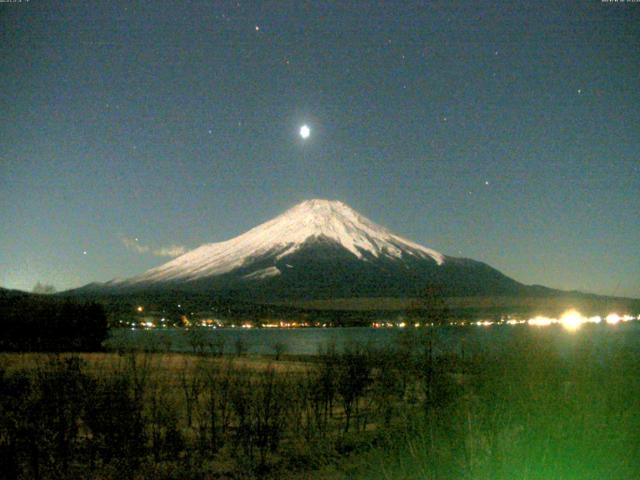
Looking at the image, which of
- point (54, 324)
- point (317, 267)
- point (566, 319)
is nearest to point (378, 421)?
point (54, 324)

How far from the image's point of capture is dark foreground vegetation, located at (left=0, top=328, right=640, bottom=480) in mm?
4473

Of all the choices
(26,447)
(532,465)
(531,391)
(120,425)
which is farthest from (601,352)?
(26,447)

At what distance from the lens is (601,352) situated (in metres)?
9.30

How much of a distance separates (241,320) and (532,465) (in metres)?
115

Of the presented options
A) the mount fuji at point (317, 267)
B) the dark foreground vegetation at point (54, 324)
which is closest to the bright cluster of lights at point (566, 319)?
the dark foreground vegetation at point (54, 324)

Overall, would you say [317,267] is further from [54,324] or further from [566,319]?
[54,324]

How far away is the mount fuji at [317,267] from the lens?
14725cm

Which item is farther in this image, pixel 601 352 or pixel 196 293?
pixel 196 293

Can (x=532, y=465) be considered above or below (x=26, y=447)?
above

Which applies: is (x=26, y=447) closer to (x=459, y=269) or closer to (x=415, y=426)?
(x=415, y=426)

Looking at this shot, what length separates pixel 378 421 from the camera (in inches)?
499

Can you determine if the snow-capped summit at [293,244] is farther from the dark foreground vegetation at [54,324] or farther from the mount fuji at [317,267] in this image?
the dark foreground vegetation at [54,324]

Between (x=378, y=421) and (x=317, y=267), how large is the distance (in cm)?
14675

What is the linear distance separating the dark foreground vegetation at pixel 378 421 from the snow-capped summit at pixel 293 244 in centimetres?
13629
